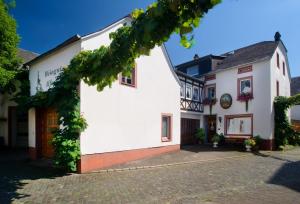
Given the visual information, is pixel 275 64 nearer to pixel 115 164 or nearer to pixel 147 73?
pixel 147 73

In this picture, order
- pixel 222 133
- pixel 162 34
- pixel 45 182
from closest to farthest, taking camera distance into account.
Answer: pixel 162 34 < pixel 45 182 < pixel 222 133

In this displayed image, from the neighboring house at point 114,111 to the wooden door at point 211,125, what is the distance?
7.44 m

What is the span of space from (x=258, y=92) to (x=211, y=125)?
16.9ft

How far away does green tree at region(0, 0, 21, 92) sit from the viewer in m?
12.9

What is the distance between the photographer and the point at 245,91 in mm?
19266

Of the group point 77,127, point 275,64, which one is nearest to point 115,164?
point 77,127

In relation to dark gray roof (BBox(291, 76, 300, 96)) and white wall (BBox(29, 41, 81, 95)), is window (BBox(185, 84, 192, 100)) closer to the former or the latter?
white wall (BBox(29, 41, 81, 95))

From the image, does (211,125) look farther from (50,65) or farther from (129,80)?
(50,65)

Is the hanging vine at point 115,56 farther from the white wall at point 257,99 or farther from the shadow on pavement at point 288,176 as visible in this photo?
the white wall at point 257,99

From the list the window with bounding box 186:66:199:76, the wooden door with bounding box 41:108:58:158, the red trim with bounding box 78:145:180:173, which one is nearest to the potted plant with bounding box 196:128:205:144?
the window with bounding box 186:66:199:76

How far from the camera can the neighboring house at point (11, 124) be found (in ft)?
54.0

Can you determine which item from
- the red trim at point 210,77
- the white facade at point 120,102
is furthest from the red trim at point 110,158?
the red trim at point 210,77

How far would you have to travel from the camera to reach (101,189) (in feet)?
24.6

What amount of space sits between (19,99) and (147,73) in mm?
6075
